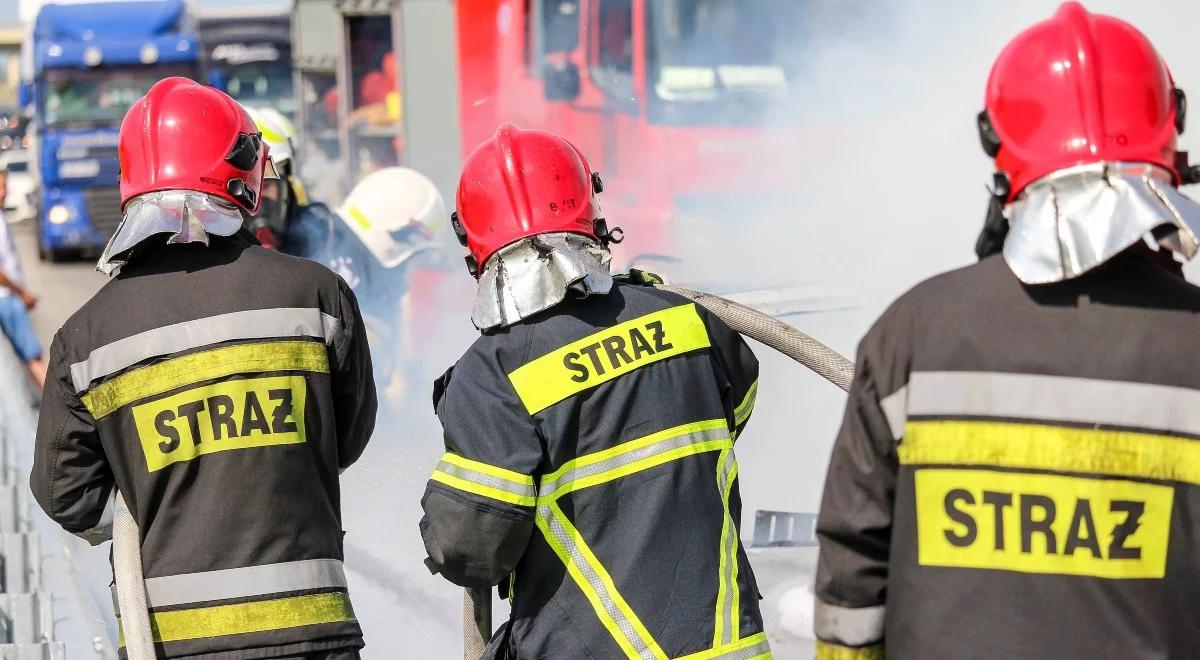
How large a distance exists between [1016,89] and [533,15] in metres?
6.38

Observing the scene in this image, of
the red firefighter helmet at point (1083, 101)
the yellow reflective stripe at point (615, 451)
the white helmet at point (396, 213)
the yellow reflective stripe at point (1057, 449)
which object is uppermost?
the red firefighter helmet at point (1083, 101)

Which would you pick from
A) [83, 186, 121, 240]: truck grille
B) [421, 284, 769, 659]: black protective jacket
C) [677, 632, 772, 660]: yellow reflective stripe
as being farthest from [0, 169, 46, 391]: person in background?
[83, 186, 121, 240]: truck grille

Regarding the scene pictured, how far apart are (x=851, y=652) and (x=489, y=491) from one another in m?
0.64

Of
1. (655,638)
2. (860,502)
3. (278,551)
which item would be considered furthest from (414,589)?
(860,502)

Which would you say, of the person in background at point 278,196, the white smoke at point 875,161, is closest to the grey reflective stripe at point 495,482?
the person in background at point 278,196

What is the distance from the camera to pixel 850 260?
690 cm

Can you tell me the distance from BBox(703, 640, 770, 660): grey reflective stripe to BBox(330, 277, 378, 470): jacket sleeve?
0.89 metres

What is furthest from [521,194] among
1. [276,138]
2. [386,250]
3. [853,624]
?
[386,250]

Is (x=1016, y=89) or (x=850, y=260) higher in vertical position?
(x=1016, y=89)

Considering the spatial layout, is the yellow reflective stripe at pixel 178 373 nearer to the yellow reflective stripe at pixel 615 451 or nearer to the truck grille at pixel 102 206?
the yellow reflective stripe at pixel 615 451

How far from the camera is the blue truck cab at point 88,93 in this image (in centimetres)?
1616

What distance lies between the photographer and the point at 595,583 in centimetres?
237

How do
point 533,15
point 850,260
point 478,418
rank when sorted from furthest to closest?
point 533,15
point 850,260
point 478,418

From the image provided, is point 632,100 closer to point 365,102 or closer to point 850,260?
point 850,260
